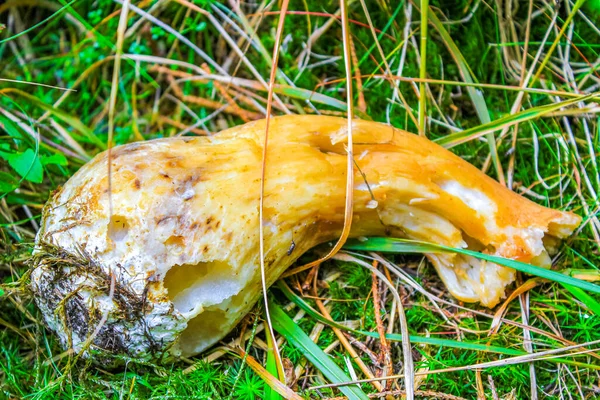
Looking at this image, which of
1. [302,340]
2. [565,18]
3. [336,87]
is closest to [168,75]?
[336,87]

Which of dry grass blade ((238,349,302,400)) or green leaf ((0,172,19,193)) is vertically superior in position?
green leaf ((0,172,19,193))

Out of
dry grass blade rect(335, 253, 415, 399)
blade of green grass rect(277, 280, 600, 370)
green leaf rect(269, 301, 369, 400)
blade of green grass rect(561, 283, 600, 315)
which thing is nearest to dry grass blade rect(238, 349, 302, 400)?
green leaf rect(269, 301, 369, 400)

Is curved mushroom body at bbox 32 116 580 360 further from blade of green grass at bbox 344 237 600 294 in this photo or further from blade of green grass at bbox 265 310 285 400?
blade of green grass at bbox 265 310 285 400

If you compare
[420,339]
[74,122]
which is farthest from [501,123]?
[74,122]

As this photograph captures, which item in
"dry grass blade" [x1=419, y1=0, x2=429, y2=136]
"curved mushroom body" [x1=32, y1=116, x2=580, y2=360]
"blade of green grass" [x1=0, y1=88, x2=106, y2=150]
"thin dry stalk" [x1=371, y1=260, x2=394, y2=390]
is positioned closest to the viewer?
"curved mushroom body" [x1=32, y1=116, x2=580, y2=360]

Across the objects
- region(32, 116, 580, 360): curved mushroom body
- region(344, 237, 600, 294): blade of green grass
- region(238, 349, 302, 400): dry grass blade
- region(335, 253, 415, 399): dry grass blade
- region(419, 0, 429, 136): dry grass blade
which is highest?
region(419, 0, 429, 136): dry grass blade

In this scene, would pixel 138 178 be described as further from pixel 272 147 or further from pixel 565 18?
pixel 565 18
